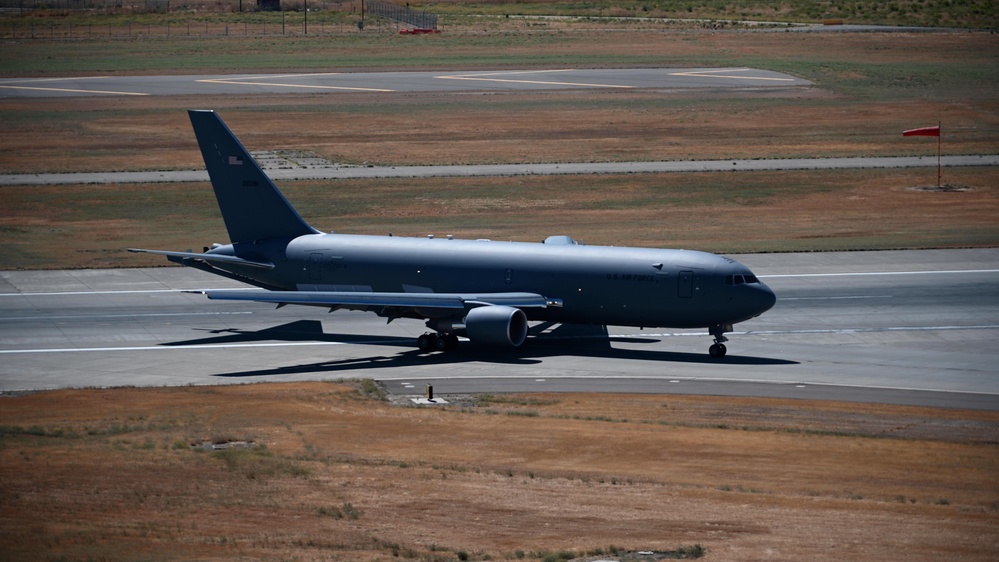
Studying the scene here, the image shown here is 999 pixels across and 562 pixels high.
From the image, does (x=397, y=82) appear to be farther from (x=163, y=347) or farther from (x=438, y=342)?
(x=438, y=342)

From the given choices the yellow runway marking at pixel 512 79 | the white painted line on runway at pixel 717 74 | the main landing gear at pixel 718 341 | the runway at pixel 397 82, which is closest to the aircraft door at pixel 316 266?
the main landing gear at pixel 718 341

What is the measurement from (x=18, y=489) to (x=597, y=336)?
98.1 ft

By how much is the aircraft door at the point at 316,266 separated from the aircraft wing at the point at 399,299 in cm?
439

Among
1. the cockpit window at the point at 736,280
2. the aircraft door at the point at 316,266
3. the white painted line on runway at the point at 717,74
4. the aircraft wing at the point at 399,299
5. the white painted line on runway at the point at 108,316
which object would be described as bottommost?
the white painted line on runway at the point at 108,316

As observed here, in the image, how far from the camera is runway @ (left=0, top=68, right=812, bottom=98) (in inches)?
5709

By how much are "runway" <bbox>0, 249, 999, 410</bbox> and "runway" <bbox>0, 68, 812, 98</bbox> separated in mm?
75066

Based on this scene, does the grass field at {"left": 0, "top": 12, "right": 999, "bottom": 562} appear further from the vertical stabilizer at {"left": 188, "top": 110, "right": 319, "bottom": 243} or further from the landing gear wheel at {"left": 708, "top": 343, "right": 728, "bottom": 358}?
the vertical stabilizer at {"left": 188, "top": 110, "right": 319, "bottom": 243}

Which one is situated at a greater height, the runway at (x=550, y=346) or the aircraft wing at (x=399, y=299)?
the aircraft wing at (x=399, y=299)

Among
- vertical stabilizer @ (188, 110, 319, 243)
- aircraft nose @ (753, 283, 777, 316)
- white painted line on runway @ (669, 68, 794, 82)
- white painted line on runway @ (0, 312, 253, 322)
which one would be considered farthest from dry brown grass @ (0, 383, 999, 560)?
white painted line on runway @ (669, 68, 794, 82)

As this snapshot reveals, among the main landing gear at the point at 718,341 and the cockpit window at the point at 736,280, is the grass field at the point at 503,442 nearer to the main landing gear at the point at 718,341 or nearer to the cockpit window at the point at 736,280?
the main landing gear at the point at 718,341

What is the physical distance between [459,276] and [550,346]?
16.7 ft

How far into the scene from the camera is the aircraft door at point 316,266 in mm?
62250

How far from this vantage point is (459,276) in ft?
196

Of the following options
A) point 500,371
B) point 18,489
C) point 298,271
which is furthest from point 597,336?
point 18,489
